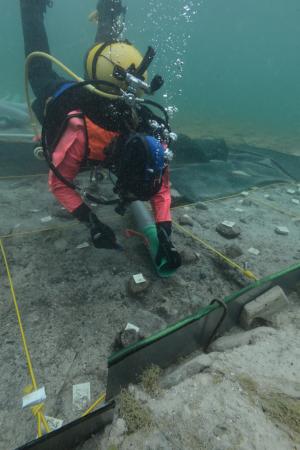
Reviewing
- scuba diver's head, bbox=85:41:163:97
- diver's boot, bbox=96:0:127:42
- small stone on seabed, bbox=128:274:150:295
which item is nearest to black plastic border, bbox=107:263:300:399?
small stone on seabed, bbox=128:274:150:295

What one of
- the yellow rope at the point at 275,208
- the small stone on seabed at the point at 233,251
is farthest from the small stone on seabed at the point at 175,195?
the small stone on seabed at the point at 233,251

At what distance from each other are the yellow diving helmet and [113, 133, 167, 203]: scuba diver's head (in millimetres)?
1105

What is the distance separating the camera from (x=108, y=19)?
5766mm

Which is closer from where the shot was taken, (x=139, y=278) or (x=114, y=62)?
(x=139, y=278)

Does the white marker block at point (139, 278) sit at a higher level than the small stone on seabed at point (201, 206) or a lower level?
higher

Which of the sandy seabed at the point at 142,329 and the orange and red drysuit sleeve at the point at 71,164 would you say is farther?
the orange and red drysuit sleeve at the point at 71,164

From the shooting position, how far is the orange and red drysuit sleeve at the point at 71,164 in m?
3.16

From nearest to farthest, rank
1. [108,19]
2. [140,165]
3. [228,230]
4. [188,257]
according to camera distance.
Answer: [140,165]
[188,257]
[228,230]
[108,19]

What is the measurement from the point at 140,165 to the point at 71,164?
1.01 meters

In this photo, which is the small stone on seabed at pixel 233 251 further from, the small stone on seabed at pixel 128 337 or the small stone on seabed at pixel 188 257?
the small stone on seabed at pixel 128 337

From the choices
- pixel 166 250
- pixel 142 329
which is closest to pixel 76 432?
pixel 142 329

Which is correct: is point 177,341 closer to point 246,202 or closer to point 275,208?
point 246,202

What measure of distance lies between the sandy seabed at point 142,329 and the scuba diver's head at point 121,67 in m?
1.94

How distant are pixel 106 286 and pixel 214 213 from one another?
8.49 feet
